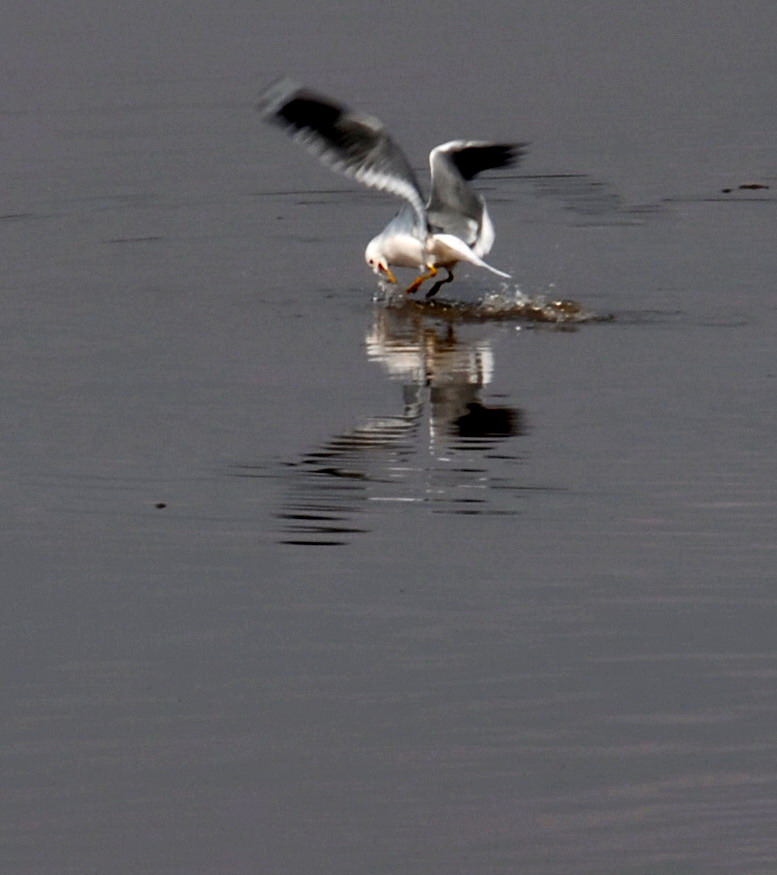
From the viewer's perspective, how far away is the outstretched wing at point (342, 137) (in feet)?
41.5

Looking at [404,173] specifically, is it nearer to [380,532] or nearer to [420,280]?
[420,280]

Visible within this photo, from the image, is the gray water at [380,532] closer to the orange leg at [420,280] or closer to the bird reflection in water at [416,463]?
the bird reflection in water at [416,463]

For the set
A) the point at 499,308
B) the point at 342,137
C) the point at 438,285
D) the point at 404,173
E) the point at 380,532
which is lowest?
the point at 380,532

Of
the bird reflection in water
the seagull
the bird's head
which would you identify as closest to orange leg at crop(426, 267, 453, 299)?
the seagull

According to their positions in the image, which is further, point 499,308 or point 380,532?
point 499,308

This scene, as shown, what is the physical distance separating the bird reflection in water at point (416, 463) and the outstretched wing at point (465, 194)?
2156 mm

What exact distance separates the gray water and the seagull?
1.10 feet

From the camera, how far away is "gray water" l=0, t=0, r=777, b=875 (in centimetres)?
566

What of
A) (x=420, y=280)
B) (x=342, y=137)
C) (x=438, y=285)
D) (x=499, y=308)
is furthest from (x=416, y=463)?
(x=438, y=285)

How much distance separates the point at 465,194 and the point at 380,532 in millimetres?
5710

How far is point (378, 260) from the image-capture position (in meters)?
13.5

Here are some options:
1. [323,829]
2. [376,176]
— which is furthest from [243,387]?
[323,829]

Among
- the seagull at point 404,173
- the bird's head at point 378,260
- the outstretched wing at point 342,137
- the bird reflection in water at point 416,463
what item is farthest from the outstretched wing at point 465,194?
the bird reflection in water at point 416,463

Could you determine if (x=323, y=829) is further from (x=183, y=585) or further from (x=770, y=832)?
(x=183, y=585)
